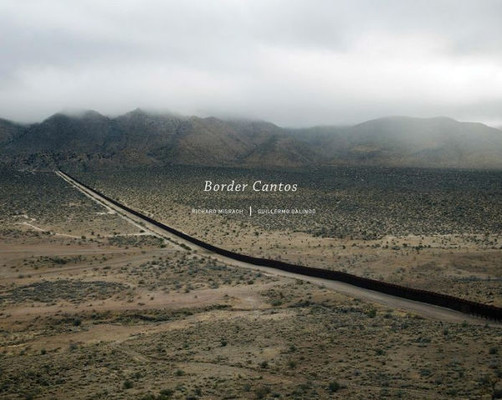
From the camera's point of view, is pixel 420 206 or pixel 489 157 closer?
pixel 420 206

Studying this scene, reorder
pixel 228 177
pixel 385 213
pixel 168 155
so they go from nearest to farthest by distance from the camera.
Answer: pixel 385 213 → pixel 228 177 → pixel 168 155

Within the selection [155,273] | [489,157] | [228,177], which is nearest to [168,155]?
[228,177]

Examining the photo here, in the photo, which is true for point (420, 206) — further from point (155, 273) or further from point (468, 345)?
point (468, 345)

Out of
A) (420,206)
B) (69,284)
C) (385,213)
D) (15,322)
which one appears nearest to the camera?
(15,322)

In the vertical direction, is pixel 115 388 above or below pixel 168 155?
below

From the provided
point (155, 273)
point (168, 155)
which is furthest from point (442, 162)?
point (155, 273)

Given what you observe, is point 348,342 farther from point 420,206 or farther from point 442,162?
point 442,162

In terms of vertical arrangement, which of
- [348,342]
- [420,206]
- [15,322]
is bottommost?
[15,322]

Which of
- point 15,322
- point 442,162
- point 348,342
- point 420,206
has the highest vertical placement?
point 442,162

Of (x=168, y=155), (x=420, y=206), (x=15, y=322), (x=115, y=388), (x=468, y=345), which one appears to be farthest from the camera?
(x=168, y=155)
